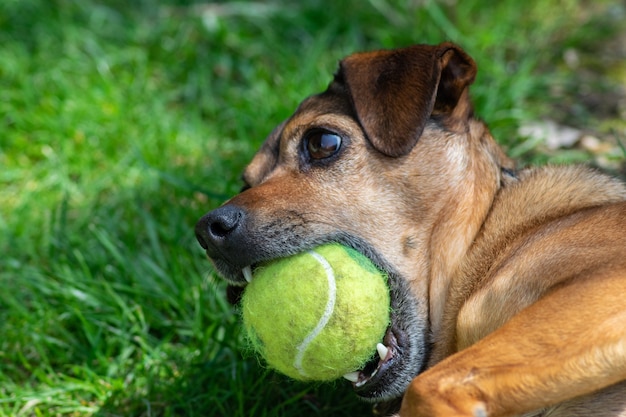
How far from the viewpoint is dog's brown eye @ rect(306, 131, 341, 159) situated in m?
3.77

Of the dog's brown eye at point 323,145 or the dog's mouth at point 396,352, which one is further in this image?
the dog's brown eye at point 323,145

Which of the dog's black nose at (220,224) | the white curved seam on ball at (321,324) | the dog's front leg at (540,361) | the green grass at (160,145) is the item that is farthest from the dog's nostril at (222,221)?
the dog's front leg at (540,361)

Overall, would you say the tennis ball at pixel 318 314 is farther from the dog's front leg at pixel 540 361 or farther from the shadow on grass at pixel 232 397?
the shadow on grass at pixel 232 397

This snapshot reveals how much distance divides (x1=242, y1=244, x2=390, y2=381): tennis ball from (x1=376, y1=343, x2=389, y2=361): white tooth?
0.10 feet

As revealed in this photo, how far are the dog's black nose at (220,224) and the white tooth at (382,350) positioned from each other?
0.78 m

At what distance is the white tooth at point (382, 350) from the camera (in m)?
3.35

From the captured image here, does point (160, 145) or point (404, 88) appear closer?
point (404, 88)

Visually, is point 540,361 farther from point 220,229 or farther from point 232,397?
point 232,397

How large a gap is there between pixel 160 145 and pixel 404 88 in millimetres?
2734

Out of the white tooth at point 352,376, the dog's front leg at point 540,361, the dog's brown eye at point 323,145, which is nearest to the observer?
the dog's front leg at point 540,361

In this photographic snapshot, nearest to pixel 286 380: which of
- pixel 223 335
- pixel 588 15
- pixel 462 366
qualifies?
pixel 223 335

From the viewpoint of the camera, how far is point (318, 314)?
3.16 meters

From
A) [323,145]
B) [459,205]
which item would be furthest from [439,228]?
[323,145]

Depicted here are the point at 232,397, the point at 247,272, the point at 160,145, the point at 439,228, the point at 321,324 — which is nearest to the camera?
the point at 321,324
